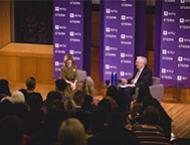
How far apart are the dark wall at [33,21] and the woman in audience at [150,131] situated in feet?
26.9

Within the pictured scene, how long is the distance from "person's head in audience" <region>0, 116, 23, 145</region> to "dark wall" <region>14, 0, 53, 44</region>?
31.1ft

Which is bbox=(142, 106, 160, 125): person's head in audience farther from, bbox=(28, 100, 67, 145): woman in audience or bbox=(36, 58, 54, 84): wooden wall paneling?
bbox=(36, 58, 54, 84): wooden wall paneling

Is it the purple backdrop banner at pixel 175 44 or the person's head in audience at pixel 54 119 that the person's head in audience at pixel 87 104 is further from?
the purple backdrop banner at pixel 175 44

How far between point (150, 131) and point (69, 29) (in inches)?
274

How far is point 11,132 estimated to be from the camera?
397 cm

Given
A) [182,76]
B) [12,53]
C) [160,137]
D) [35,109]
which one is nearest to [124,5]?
[182,76]

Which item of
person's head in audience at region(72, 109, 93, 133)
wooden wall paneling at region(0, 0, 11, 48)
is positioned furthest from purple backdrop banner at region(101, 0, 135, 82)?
person's head in audience at region(72, 109, 93, 133)

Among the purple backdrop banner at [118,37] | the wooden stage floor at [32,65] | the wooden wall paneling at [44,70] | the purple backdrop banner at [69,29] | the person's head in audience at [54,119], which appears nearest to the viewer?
the person's head in audience at [54,119]

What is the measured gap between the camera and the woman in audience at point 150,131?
5.26 meters

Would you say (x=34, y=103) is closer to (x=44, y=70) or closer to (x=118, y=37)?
(x=118, y=37)

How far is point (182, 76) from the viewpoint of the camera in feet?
37.4

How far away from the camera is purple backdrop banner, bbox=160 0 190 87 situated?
36.8 ft

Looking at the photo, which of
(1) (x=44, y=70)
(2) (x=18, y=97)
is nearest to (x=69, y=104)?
(2) (x=18, y=97)

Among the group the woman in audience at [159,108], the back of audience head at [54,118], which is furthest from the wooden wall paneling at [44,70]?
the back of audience head at [54,118]
